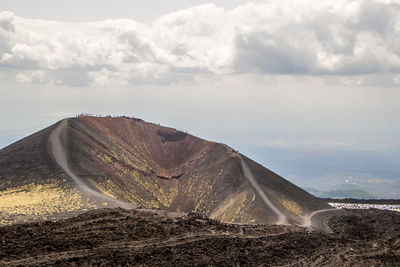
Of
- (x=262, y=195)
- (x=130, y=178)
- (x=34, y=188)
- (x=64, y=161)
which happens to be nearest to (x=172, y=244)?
(x=34, y=188)

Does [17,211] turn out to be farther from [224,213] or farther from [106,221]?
[224,213]

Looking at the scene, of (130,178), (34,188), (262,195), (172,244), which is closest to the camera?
(172,244)

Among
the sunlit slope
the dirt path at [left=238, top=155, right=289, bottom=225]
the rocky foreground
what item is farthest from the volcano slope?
the rocky foreground

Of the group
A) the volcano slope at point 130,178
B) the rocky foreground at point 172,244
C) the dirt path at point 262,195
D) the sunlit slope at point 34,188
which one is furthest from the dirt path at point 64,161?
the dirt path at point 262,195

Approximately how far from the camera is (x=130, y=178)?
87812 mm

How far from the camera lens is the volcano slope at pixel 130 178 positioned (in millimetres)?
67312

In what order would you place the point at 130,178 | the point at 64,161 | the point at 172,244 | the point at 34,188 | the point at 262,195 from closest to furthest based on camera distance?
the point at 172,244 < the point at 34,188 < the point at 64,161 < the point at 262,195 < the point at 130,178

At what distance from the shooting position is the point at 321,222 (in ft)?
261

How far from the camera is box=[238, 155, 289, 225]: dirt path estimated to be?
7268 centimetres

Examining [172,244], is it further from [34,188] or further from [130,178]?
[130,178]

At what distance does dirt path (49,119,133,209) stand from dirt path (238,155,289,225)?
85.8 ft

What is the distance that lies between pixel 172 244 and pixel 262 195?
3799cm

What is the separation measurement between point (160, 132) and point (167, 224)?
6620 centimetres

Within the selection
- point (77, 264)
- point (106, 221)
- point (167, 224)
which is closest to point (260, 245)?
Result: point (167, 224)
